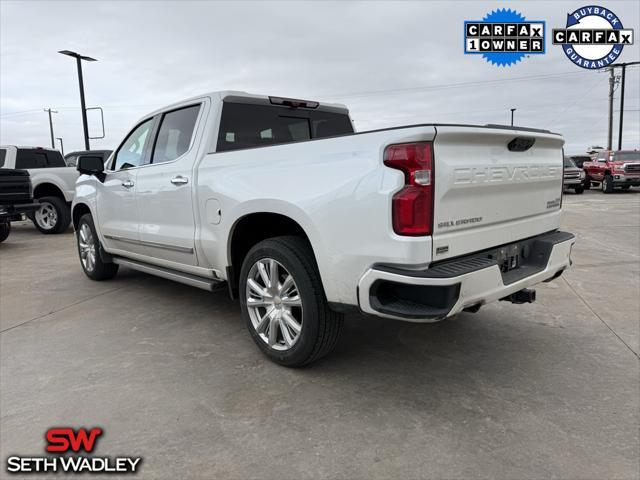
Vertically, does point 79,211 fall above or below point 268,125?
below

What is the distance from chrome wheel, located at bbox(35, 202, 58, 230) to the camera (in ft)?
36.0

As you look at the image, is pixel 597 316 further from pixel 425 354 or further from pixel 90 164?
pixel 90 164

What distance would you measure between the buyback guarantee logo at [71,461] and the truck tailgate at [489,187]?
6.11ft

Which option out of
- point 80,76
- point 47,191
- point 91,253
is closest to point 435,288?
point 91,253

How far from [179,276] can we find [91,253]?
2.30 meters

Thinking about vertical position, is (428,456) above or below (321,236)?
below

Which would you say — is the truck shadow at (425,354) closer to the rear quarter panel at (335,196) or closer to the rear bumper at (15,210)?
the rear quarter panel at (335,196)

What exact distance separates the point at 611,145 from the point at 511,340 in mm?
38958

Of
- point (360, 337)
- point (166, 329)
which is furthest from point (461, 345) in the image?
point (166, 329)

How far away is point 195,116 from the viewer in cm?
396

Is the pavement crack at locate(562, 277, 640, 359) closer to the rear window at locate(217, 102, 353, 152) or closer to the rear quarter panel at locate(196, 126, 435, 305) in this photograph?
the rear quarter panel at locate(196, 126, 435, 305)

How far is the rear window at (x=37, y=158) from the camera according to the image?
10.9 metres

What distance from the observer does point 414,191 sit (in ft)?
7.77

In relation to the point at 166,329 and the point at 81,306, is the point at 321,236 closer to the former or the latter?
the point at 166,329
